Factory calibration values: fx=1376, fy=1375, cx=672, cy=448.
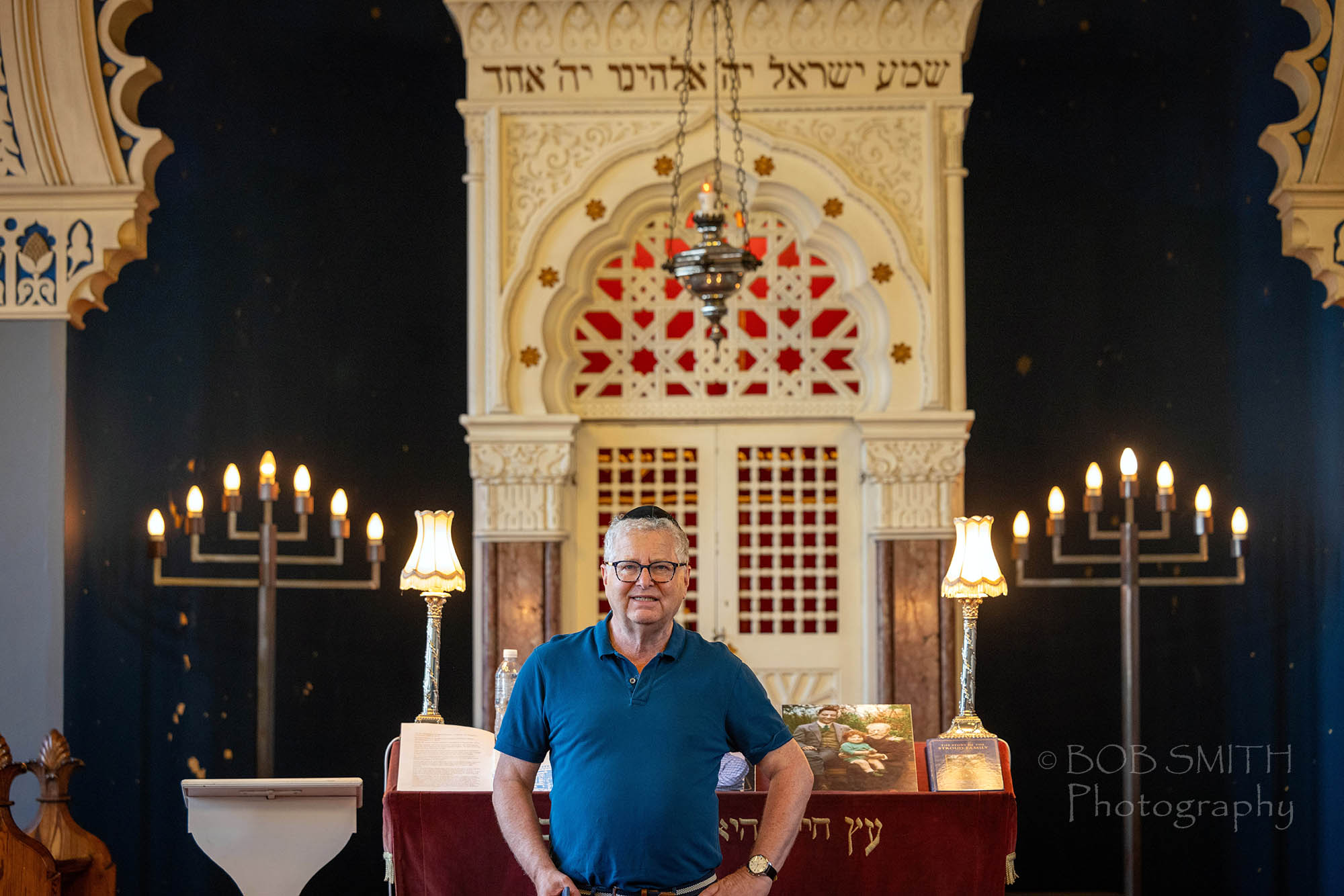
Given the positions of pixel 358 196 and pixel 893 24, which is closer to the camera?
pixel 893 24

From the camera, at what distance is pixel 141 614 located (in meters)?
6.91

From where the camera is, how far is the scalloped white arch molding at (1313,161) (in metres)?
6.10

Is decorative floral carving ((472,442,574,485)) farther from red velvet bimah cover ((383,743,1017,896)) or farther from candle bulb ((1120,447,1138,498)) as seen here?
red velvet bimah cover ((383,743,1017,896))

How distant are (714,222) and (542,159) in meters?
1.76

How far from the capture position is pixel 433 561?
447cm

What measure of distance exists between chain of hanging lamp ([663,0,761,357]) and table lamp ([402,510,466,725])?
151 centimetres

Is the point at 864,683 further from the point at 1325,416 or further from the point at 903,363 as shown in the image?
the point at 1325,416

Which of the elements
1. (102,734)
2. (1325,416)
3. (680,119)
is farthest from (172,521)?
(1325,416)

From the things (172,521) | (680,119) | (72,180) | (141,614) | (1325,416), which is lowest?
(141,614)

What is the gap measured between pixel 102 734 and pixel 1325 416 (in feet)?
20.1

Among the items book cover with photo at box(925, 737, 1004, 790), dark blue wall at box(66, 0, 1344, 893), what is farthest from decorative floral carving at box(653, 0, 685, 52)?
book cover with photo at box(925, 737, 1004, 790)

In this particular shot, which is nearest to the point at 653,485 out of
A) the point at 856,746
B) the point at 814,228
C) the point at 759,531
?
the point at 759,531

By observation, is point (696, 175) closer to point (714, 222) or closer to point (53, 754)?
point (714, 222)

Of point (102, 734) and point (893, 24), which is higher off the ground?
point (893, 24)
